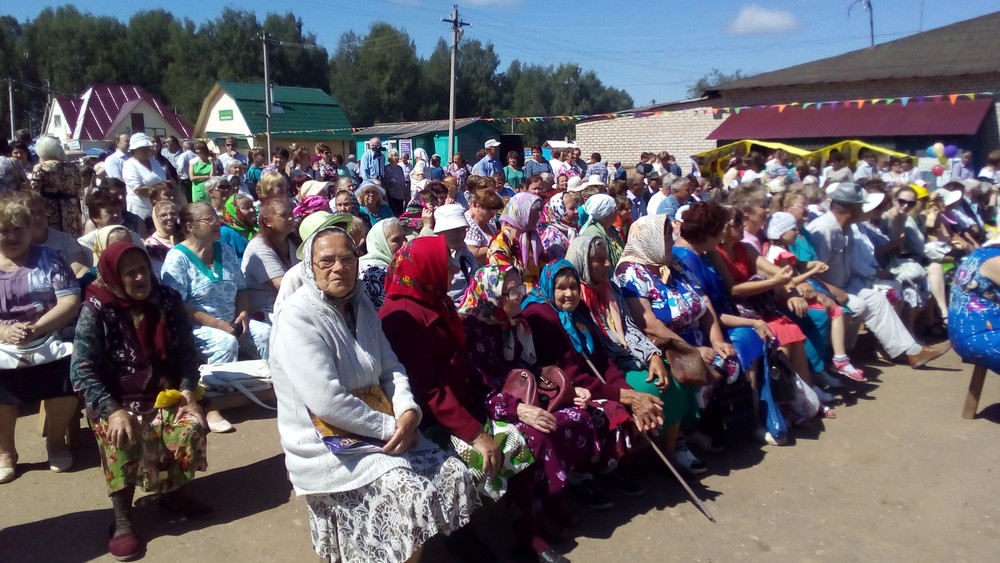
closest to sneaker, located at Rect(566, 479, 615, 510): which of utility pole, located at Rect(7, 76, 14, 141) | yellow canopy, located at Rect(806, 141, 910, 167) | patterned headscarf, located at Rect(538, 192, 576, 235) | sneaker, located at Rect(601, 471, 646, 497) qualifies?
sneaker, located at Rect(601, 471, 646, 497)

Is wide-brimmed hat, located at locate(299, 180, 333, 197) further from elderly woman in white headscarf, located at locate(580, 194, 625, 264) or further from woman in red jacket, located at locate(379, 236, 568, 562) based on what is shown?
woman in red jacket, located at locate(379, 236, 568, 562)

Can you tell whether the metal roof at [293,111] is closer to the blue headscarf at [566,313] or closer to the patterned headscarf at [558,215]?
the patterned headscarf at [558,215]

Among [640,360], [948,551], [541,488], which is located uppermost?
[640,360]

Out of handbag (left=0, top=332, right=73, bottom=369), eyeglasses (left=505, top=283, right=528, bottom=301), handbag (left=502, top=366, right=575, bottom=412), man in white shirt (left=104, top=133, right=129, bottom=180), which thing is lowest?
handbag (left=502, top=366, right=575, bottom=412)

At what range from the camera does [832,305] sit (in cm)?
580

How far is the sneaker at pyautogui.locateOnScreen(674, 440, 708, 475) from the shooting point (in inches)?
166

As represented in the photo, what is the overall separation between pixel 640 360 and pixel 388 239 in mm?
1881

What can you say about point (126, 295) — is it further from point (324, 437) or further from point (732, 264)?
point (732, 264)

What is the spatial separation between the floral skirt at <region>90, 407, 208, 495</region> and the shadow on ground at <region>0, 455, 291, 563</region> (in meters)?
0.25

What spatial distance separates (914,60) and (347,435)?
24739 millimetres

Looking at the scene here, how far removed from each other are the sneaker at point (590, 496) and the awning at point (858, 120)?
2007 centimetres

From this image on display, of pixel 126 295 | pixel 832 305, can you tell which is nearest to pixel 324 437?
pixel 126 295

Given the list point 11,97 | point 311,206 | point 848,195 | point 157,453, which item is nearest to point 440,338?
point 157,453

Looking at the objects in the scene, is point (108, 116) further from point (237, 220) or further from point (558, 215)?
point (558, 215)
